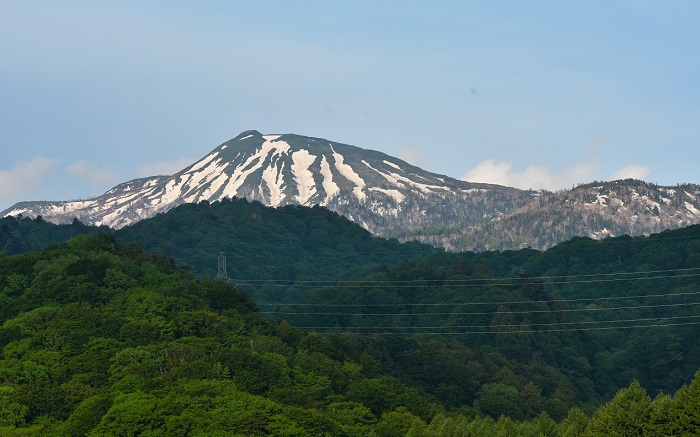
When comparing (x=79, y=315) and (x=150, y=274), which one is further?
(x=150, y=274)

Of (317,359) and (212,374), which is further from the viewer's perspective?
(317,359)

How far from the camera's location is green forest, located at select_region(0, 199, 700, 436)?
88938mm

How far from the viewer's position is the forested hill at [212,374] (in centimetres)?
8775

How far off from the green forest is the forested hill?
18cm

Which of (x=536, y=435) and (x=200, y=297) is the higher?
(x=200, y=297)

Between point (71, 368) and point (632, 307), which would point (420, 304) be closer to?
point (632, 307)

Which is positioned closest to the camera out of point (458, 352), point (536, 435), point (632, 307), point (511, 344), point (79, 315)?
point (536, 435)

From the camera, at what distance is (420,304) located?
18838cm

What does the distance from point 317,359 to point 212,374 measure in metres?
17.8

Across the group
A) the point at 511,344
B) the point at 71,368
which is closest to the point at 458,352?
the point at 511,344

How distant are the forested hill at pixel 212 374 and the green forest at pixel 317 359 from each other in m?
0.18

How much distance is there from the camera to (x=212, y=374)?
102 m

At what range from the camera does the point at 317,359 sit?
117m

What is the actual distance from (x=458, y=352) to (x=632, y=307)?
5717 cm
